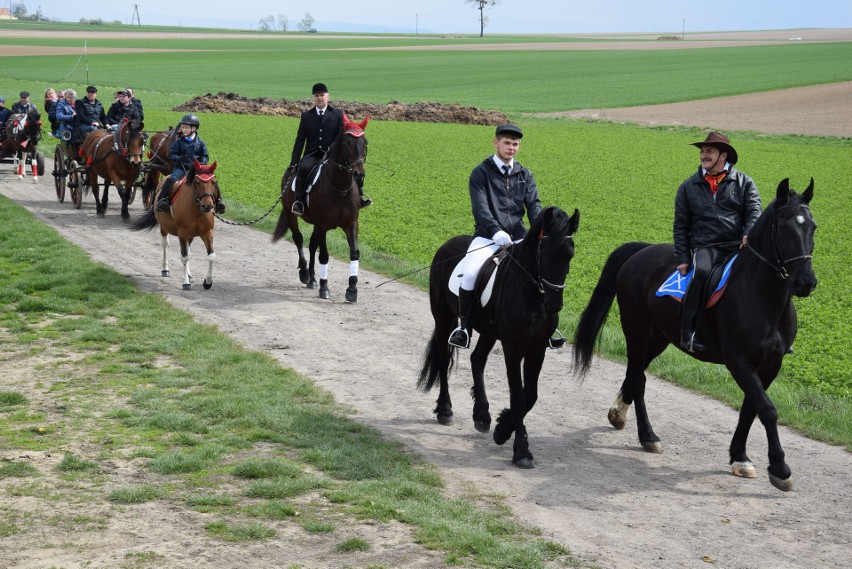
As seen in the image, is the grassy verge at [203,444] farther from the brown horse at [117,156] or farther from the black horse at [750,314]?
the brown horse at [117,156]

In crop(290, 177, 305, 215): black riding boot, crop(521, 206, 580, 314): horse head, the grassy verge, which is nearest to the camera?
the grassy verge

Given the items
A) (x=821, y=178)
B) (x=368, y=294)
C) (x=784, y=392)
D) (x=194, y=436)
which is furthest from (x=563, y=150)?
(x=194, y=436)

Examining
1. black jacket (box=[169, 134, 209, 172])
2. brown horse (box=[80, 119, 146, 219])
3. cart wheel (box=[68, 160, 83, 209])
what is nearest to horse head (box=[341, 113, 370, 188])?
black jacket (box=[169, 134, 209, 172])

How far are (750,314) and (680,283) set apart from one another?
775 millimetres

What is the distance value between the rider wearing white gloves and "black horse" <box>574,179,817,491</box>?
1.28 metres

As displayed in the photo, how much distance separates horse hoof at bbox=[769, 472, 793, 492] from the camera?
7.78 metres

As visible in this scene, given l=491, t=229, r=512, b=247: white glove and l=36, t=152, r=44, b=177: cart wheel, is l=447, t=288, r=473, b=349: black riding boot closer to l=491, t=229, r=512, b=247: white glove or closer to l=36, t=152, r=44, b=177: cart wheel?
l=491, t=229, r=512, b=247: white glove

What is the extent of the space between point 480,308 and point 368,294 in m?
6.53

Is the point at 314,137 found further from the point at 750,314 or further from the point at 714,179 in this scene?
the point at 750,314

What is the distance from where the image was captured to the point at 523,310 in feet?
28.0

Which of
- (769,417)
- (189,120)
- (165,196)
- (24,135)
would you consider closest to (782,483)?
(769,417)

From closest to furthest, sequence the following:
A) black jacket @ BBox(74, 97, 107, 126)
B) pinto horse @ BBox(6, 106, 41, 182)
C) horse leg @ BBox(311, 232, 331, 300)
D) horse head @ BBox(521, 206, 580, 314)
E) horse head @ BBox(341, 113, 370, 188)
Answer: horse head @ BBox(521, 206, 580, 314) < horse head @ BBox(341, 113, 370, 188) < horse leg @ BBox(311, 232, 331, 300) < black jacket @ BBox(74, 97, 107, 126) < pinto horse @ BBox(6, 106, 41, 182)

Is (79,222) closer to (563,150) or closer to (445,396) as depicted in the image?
(445,396)

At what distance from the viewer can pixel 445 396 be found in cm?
979
